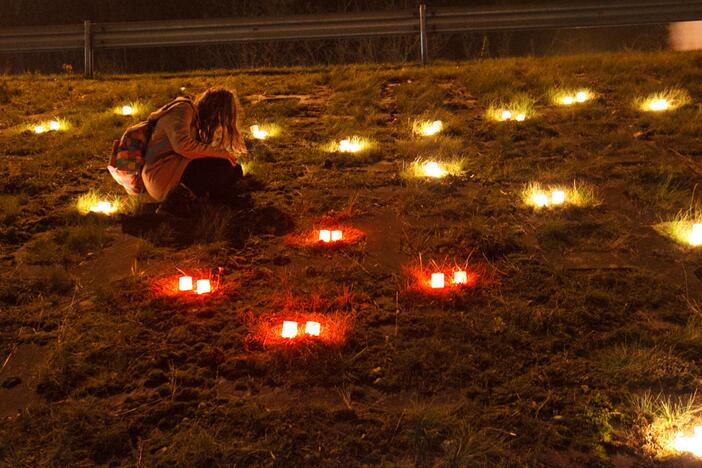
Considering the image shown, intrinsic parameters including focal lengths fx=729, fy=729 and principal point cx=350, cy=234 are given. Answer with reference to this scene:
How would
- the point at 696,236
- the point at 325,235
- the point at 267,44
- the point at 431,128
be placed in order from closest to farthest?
the point at 696,236 < the point at 325,235 < the point at 431,128 < the point at 267,44

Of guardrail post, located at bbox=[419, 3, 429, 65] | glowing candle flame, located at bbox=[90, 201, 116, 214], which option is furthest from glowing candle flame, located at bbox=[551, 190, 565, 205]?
guardrail post, located at bbox=[419, 3, 429, 65]

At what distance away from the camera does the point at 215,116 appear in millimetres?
6750

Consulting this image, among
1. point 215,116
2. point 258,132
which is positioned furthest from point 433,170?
point 258,132

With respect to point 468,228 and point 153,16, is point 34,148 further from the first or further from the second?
point 153,16

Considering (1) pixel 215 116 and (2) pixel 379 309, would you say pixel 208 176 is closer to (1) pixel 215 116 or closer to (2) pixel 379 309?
(1) pixel 215 116

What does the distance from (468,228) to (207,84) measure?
20.4ft

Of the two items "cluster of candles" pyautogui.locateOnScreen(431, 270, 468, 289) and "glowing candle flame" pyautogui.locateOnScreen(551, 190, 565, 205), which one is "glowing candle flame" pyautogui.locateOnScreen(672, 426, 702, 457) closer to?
"cluster of candles" pyautogui.locateOnScreen(431, 270, 468, 289)

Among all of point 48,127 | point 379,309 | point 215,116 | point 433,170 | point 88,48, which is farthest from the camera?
point 88,48

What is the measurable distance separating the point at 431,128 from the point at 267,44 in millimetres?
9956

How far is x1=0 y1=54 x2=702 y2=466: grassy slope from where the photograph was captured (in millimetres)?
3975

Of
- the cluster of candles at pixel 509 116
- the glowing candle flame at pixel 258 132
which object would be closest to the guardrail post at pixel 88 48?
the glowing candle flame at pixel 258 132

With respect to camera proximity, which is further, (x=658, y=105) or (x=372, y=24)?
(x=372, y=24)

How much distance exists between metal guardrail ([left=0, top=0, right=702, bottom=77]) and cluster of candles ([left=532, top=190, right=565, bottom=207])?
18.8 feet

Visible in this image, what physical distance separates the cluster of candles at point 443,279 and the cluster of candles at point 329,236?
1.08 meters
